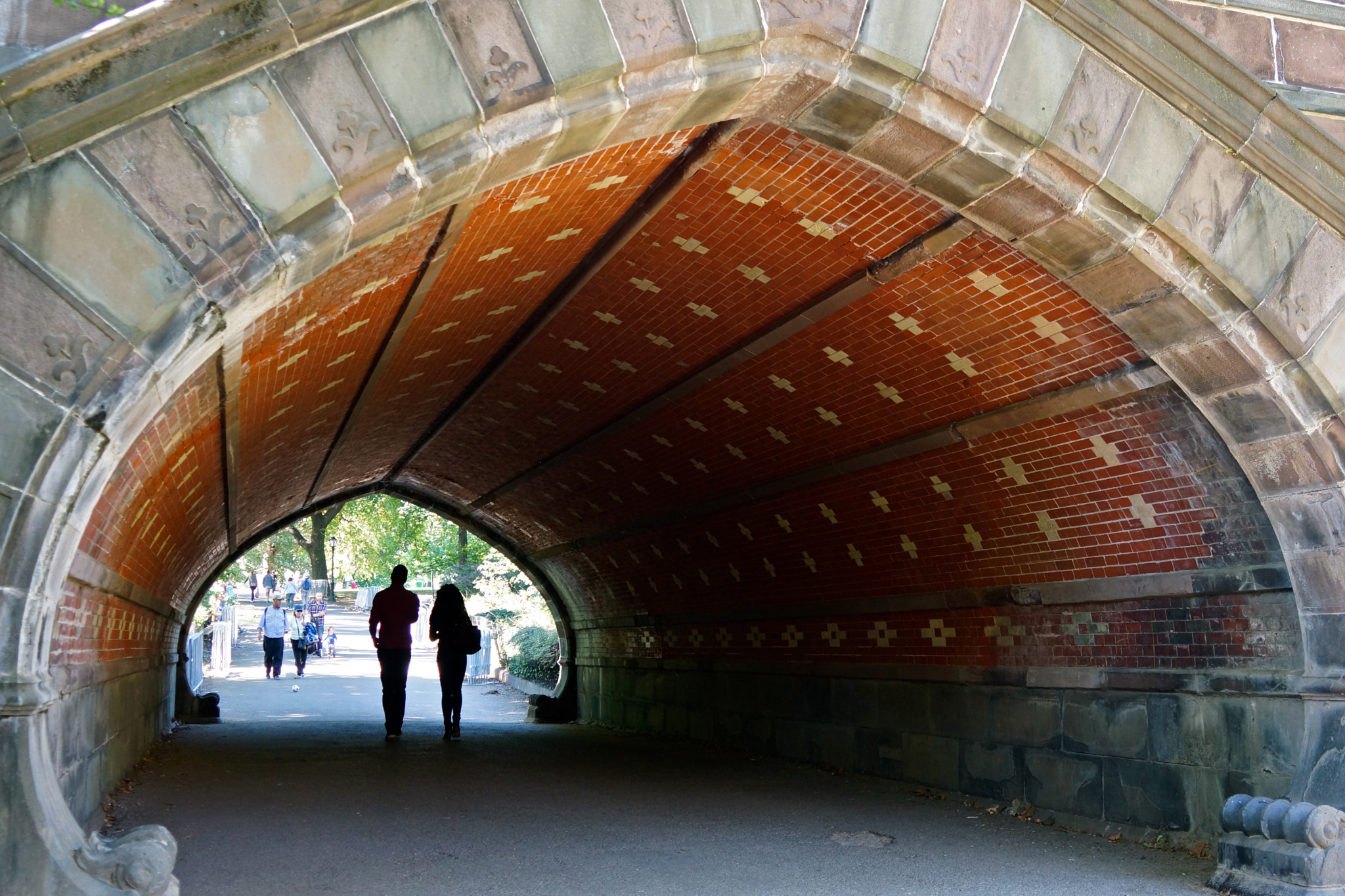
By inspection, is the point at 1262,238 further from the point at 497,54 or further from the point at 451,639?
the point at 451,639

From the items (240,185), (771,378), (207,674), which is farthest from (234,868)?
(207,674)

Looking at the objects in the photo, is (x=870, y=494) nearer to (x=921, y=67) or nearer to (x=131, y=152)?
(x=921, y=67)

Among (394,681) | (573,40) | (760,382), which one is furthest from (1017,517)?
(394,681)

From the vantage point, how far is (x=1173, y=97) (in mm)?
5402

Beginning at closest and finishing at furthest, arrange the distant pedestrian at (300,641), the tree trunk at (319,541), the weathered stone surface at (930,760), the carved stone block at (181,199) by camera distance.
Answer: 1. the carved stone block at (181,199)
2. the weathered stone surface at (930,760)
3. the distant pedestrian at (300,641)
4. the tree trunk at (319,541)

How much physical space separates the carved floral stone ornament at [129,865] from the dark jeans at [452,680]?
850cm

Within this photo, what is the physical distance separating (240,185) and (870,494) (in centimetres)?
604

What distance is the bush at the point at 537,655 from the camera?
856 inches

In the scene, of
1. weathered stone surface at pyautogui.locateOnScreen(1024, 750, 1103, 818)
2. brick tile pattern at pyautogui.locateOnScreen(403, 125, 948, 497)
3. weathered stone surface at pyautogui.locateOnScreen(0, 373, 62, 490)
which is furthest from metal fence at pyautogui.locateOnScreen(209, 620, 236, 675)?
weathered stone surface at pyautogui.locateOnScreen(0, 373, 62, 490)

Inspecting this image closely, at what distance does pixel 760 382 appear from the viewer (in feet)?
27.4

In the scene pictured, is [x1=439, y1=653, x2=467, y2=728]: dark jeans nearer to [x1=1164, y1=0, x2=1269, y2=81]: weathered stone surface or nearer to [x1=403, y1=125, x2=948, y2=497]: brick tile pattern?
[x1=403, y1=125, x2=948, y2=497]: brick tile pattern

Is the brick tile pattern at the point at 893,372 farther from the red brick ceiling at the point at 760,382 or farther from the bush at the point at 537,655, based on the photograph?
the bush at the point at 537,655

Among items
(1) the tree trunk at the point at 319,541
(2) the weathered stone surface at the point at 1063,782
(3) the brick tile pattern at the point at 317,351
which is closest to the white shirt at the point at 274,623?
(3) the brick tile pattern at the point at 317,351

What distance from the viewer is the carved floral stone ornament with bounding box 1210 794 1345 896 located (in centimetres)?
500
